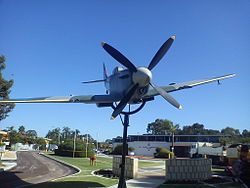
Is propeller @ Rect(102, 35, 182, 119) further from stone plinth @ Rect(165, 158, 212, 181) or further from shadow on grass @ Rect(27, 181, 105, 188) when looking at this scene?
stone plinth @ Rect(165, 158, 212, 181)

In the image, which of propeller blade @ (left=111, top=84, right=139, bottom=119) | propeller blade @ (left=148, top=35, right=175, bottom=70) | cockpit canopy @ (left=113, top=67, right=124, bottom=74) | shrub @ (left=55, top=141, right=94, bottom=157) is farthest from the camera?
shrub @ (left=55, top=141, right=94, bottom=157)

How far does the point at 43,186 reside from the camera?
19.8 meters

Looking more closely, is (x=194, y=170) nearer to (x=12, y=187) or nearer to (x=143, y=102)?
(x=143, y=102)

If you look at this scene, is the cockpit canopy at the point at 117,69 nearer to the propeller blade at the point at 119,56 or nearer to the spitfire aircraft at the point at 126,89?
→ the spitfire aircraft at the point at 126,89

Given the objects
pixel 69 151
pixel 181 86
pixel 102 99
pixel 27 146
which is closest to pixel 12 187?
pixel 102 99

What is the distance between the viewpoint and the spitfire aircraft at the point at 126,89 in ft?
60.9

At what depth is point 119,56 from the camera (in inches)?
761

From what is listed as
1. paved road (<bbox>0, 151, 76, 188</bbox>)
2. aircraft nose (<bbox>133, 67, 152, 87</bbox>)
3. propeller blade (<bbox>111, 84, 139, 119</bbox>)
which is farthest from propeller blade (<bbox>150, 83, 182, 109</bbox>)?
paved road (<bbox>0, 151, 76, 188</bbox>)

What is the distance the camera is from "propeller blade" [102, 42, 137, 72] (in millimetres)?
18875

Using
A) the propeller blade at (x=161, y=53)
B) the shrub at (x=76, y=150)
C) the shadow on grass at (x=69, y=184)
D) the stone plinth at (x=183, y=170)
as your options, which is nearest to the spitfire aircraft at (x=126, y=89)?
the propeller blade at (x=161, y=53)

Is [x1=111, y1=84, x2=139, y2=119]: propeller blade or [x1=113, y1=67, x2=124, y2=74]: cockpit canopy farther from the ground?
[x1=113, y1=67, x2=124, y2=74]: cockpit canopy

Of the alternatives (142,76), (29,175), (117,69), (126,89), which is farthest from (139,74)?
(29,175)

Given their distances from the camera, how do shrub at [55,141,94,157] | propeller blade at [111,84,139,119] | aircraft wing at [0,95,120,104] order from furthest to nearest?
shrub at [55,141,94,157] → aircraft wing at [0,95,120,104] → propeller blade at [111,84,139,119]

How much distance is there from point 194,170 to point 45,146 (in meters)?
113
